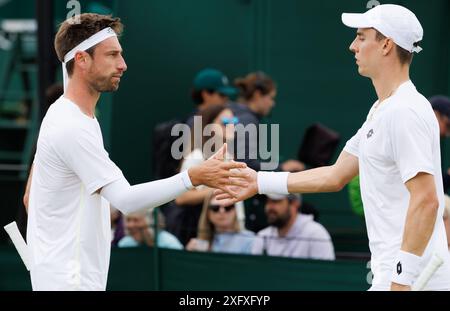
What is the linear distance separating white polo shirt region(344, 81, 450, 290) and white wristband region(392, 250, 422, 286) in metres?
0.13

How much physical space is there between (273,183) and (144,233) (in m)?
3.11

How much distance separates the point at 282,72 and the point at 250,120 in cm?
207

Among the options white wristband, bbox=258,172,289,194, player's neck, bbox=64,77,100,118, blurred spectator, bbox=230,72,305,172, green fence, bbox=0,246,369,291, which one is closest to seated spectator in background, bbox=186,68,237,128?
blurred spectator, bbox=230,72,305,172

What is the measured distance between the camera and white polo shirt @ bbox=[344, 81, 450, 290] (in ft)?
17.7

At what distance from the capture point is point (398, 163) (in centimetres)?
542

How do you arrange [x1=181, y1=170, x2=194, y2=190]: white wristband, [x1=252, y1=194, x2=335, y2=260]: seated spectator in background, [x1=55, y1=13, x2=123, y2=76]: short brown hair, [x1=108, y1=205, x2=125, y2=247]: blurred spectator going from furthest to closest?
[x1=108, y1=205, x2=125, y2=247]: blurred spectator → [x1=252, y1=194, x2=335, y2=260]: seated spectator in background → [x1=55, y1=13, x2=123, y2=76]: short brown hair → [x1=181, y1=170, x2=194, y2=190]: white wristband

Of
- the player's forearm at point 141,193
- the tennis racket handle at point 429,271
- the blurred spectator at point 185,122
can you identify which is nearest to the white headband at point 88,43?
the player's forearm at point 141,193

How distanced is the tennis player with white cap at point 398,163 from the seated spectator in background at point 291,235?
10.5 feet

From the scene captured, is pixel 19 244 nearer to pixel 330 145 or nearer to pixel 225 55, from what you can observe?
pixel 330 145

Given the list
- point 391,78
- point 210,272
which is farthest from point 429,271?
point 210,272

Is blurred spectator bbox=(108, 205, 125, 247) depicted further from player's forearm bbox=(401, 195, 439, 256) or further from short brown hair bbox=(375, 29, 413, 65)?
player's forearm bbox=(401, 195, 439, 256)

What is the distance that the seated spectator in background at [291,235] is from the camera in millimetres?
8914

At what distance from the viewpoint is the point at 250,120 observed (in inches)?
365

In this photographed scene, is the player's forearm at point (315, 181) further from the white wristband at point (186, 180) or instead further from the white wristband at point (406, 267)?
the white wristband at point (406, 267)
